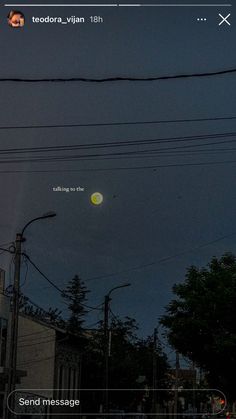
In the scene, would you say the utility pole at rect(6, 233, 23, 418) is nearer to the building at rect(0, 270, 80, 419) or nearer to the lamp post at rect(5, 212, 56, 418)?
the lamp post at rect(5, 212, 56, 418)

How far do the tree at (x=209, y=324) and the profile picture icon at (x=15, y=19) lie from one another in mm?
12624

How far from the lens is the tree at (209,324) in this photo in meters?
23.4

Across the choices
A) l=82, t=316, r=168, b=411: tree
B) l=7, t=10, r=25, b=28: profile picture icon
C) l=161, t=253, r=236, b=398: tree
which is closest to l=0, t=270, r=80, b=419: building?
l=82, t=316, r=168, b=411: tree

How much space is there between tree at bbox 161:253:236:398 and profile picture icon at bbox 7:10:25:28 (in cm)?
1262

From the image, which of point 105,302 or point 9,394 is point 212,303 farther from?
point 105,302

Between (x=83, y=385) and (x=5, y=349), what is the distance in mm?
11811

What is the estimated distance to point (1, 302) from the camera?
34.0 meters

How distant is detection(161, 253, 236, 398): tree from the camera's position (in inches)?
923

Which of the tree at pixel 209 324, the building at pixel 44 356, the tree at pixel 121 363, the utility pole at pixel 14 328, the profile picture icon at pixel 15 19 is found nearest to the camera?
the profile picture icon at pixel 15 19

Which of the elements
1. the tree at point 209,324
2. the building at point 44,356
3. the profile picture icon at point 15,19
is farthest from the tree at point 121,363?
the profile picture icon at point 15,19

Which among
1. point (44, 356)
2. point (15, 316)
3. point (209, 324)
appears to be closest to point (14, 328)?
point (15, 316)

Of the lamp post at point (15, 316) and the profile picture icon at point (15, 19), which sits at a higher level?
the profile picture icon at point (15, 19)

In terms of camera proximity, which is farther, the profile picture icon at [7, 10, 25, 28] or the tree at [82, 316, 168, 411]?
the tree at [82, 316, 168, 411]

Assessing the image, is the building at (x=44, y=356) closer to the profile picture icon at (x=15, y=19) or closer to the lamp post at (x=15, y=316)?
the lamp post at (x=15, y=316)
